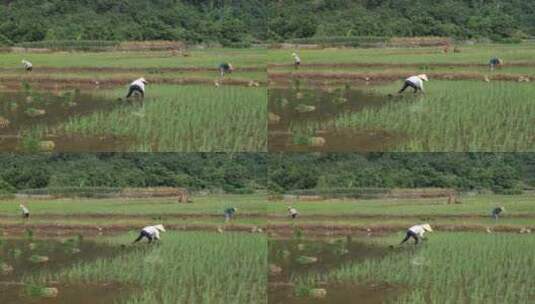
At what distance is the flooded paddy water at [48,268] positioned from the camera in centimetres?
579

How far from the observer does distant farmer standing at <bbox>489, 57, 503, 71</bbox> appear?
5699 mm

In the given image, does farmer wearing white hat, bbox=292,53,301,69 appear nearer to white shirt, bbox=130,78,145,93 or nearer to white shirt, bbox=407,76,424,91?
white shirt, bbox=407,76,424,91

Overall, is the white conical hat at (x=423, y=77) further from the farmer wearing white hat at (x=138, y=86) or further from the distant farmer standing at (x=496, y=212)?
the farmer wearing white hat at (x=138, y=86)

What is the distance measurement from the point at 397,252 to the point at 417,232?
0.19 m

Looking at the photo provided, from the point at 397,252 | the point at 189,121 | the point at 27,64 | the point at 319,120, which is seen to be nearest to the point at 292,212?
the point at 319,120

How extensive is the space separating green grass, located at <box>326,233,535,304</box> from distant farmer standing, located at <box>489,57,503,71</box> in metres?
1.10

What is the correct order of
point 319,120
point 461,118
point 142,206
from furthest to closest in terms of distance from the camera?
point 142,206
point 319,120
point 461,118

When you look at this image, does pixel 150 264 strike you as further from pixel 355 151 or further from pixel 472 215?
pixel 472 215

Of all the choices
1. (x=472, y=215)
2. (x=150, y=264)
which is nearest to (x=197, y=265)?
(x=150, y=264)

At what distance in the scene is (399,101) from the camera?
18.8 feet

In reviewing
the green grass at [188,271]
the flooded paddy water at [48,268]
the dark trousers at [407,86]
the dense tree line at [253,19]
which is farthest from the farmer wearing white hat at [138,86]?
the dark trousers at [407,86]

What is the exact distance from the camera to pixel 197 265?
5.81 meters

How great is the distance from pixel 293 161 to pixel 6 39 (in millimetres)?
2091

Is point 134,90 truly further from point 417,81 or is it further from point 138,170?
point 417,81
